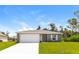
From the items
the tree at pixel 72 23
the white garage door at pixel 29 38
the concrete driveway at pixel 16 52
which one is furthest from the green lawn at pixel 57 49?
the tree at pixel 72 23

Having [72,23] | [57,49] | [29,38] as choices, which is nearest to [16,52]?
[57,49]

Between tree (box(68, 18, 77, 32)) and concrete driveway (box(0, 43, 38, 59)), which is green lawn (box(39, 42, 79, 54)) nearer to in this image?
concrete driveway (box(0, 43, 38, 59))

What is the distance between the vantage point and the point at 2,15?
127 feet

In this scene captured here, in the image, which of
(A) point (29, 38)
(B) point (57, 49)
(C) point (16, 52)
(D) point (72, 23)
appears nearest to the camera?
(C) point (16, 52)

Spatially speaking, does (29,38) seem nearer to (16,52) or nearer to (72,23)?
(72,23)

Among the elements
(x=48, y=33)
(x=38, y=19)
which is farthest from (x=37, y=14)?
(x=48, y=33)

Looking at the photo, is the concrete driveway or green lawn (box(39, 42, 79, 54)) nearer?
the concrete driveway

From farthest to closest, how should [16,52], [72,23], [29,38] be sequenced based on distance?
1. [72,23]
2. [29,38]
3. [16,52]

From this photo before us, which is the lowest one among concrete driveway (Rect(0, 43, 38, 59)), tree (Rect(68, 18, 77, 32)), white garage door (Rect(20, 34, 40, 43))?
white garage door (Rect(20, 34, 40, 43))

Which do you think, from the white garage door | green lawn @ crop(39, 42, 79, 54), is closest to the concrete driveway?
green lawn @ crop(39, 42, 79, 54)
